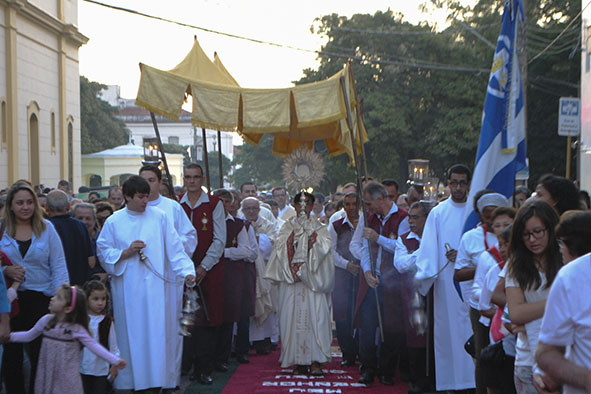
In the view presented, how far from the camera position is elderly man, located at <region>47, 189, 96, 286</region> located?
7805 millimetres

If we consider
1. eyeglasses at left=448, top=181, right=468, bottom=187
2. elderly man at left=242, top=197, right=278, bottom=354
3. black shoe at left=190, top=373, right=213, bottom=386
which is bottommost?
black shoe at left=190, top=373, right=213, bottom=386

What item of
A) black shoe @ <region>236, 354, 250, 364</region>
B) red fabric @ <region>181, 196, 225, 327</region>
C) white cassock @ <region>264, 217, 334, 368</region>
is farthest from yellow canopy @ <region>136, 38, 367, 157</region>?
black shoe @ <region>236, 354, 250, 364</region>

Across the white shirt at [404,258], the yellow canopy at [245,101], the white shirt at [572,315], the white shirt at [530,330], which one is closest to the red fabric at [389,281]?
the white shirt at [404,258]

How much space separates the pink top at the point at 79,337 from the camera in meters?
6.23

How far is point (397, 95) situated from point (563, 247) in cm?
3685

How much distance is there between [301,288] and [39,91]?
23.0 metres

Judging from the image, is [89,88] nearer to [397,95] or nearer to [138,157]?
[138,157]

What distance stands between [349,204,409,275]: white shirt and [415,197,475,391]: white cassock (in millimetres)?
836

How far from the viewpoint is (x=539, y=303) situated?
4301 mm

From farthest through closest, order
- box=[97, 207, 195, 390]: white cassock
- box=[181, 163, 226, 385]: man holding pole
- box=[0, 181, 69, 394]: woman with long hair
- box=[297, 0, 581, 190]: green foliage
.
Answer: box=[297, 0, 581, 190]: green foliage → box=[181, 163, 226, 385]: man holding pole → box=[97, 207, 195, 390]: white cassock → box=[0, 181, 69, 394]: woman with long hair

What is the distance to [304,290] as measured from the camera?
31.1 ft

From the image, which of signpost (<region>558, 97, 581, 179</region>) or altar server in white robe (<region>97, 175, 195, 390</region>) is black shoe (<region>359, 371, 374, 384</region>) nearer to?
altar server in white robe (<region>97, 175, 195, 390</region>)

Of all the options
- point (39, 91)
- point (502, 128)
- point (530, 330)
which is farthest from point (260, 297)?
point (39, 91)

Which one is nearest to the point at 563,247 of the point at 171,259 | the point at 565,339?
the point at 565,339
